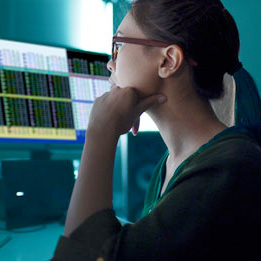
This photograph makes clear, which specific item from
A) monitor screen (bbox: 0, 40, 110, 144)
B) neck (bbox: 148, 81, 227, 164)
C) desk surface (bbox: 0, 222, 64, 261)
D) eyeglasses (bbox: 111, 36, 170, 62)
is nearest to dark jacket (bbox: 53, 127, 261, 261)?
neck (bbox: 148, 81, 227, 164)

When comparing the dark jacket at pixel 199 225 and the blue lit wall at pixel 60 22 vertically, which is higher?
the blue lit wall at pixel 60 22

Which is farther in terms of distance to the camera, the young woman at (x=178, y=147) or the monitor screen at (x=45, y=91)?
the monitor screen at (x=45, y=91)

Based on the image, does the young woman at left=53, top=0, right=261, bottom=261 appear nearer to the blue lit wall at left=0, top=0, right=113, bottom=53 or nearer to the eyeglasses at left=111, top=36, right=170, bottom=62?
the eyeglasses at left=111, top=36, right=170, bottom=62

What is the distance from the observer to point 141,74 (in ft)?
2.48

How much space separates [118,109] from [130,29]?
0.20 m

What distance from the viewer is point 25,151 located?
133 centimetres

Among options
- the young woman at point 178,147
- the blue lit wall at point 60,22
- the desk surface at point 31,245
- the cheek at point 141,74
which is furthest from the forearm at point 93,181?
the blue lit wall at point 60,22

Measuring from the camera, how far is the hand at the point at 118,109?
2.27 ft

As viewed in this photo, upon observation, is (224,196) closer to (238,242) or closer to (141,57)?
(238,242)

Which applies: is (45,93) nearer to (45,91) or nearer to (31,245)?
(45,91)

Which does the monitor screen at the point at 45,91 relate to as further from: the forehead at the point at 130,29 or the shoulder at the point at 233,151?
the shoulder at the point at 233,151

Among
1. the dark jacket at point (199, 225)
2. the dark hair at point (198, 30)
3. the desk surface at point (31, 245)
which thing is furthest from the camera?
the desk surface at point (31, 245)

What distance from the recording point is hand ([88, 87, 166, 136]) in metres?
0.69

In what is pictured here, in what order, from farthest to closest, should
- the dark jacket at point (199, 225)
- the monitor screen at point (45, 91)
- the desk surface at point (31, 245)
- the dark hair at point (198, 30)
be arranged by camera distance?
the monitor screen at point (45, 91)
the desk surface at point (31, 245)
the dark hair at point (198, 30)
the dark jacket at point (199, 225)
